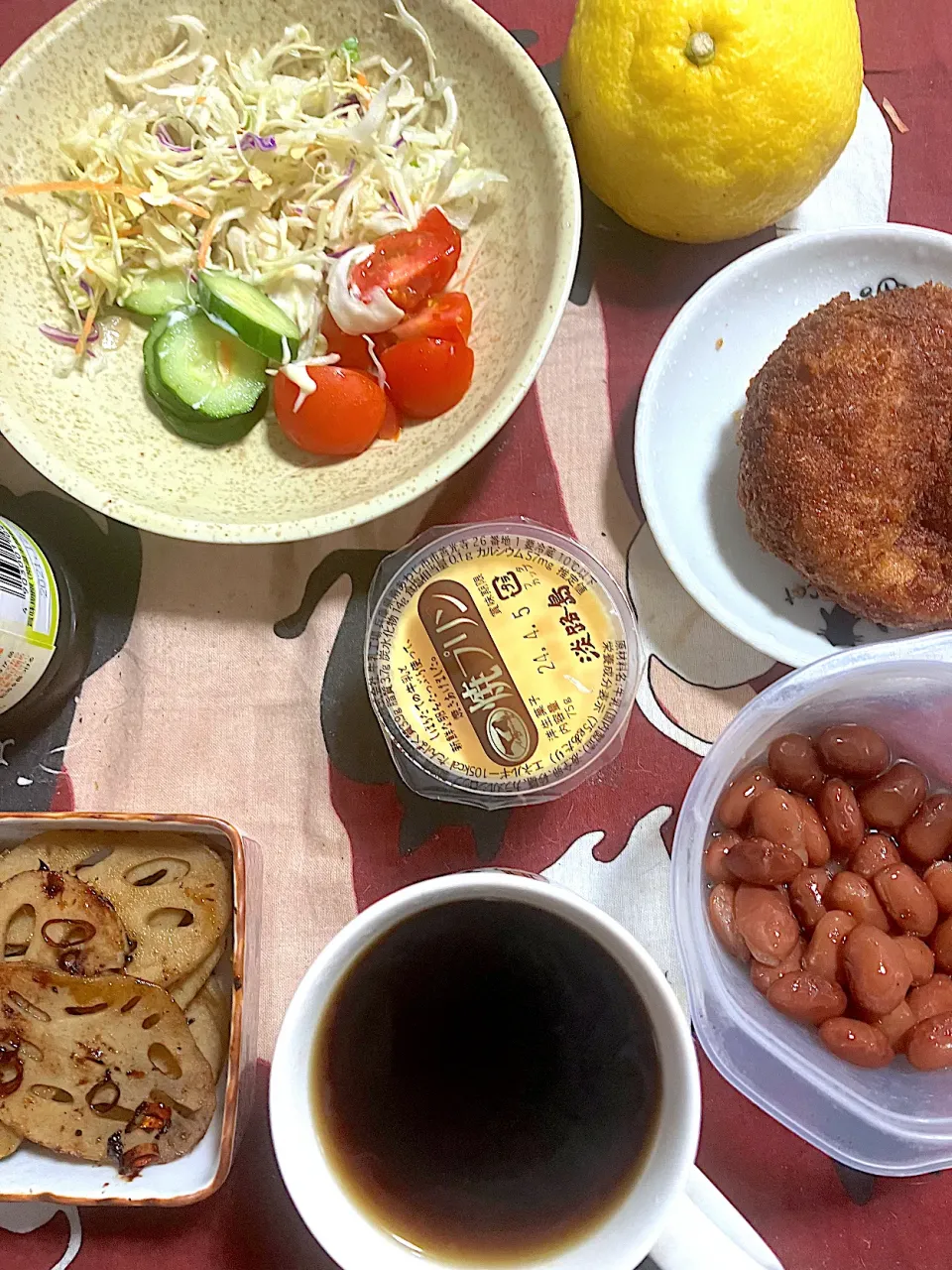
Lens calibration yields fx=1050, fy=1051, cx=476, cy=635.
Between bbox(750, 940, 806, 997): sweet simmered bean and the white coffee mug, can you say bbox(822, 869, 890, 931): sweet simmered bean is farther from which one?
the white coffee mug

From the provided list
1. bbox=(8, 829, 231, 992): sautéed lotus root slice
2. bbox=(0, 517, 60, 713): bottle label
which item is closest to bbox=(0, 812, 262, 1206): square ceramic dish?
bbox=(8, 829, 231, 992): sautéed lotus root slice

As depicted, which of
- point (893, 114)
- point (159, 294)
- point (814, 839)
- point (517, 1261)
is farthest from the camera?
point (893, 114)

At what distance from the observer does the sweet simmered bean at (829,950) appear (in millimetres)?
1038

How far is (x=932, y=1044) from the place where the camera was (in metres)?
1.01

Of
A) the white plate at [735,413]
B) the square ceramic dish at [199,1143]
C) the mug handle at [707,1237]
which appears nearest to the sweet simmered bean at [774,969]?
the mug handle at [707,1237]

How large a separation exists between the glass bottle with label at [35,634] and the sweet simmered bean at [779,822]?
753mm

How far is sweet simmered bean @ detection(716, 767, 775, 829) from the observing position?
110 centimetres

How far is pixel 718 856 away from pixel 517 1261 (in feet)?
1.40

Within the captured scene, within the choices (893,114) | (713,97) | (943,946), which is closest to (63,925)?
(943,946)

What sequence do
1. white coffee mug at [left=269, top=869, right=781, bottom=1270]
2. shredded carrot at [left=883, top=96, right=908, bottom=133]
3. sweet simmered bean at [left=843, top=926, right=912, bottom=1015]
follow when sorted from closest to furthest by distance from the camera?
1. white coffee mug at [left=269, top=869, right=781, bottom=1270]
2. sweet simmered bean at [left=843, top=926, right=912, bottom=1015]
3. shredded carrot at [left=883, top=96, right=908, bottom=133]

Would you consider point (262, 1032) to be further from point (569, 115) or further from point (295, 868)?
point (569, 115)

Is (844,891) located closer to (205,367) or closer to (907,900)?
(907,900)

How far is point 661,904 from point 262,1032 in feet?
1.51

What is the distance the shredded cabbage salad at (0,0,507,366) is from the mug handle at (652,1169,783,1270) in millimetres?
971
